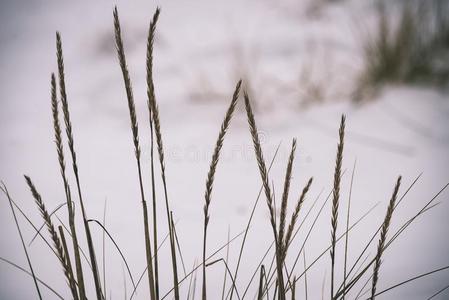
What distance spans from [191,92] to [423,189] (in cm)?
95

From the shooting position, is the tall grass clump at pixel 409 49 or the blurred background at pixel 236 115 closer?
the blurred background at pixel 236 115

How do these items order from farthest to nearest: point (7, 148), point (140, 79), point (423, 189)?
1. point (140, 79)
2. point (7, 148)
3. point (423, 189)

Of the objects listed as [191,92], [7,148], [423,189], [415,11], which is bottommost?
[423,189]

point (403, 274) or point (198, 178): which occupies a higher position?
point (198, 178)

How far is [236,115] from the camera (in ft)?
4.21

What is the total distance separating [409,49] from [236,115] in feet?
2.51

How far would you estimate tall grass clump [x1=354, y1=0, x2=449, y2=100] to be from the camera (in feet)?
4.18

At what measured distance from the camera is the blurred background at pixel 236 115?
0.90 meters

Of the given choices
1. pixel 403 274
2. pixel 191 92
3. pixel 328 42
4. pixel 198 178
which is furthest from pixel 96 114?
pixel 403 274

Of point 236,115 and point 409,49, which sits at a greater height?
point 409,49

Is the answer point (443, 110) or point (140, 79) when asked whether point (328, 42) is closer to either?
point (443, 110)

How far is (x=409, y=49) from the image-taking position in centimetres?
129

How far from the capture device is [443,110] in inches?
48.3

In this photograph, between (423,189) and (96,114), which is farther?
(96,114)
